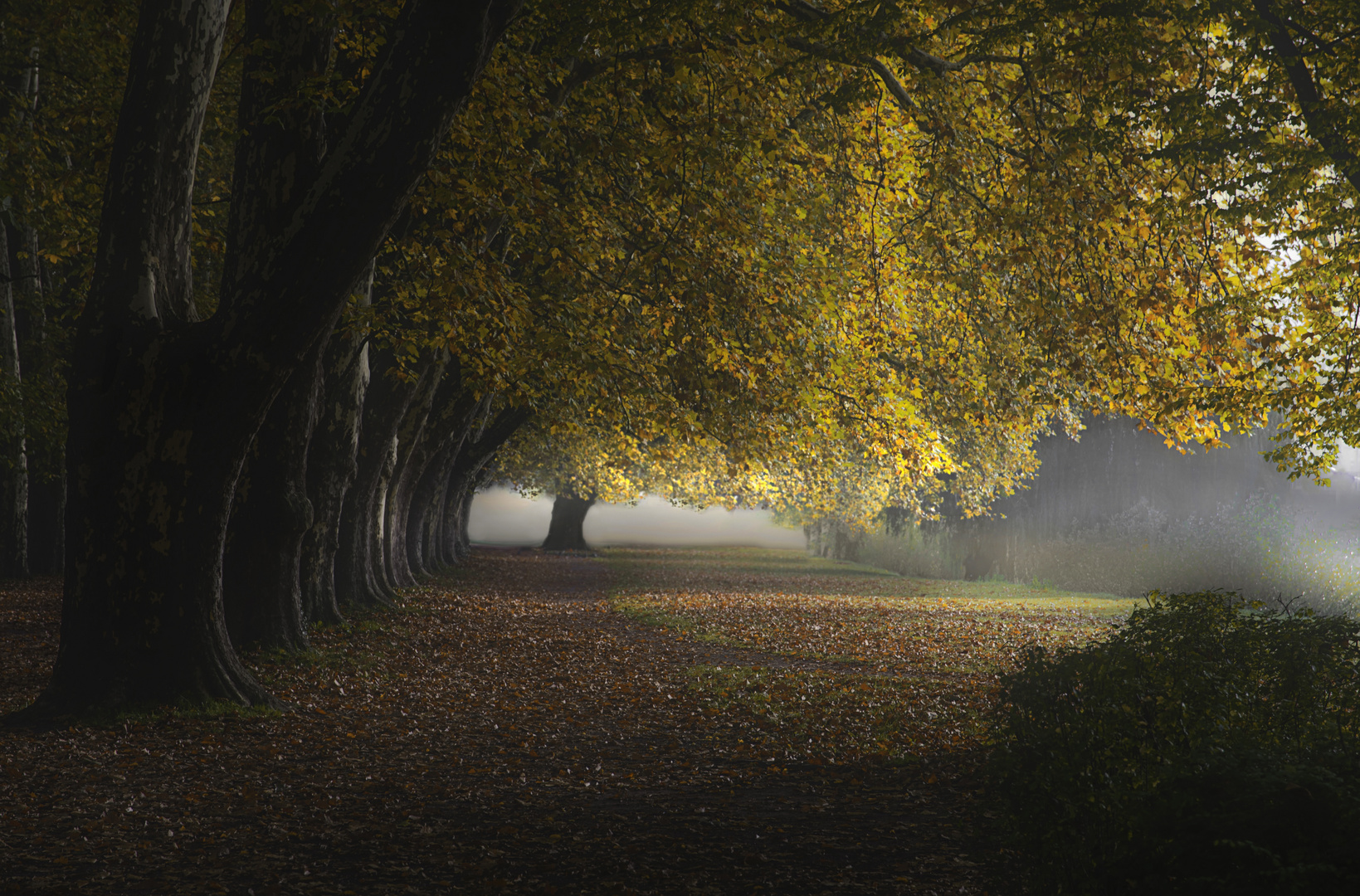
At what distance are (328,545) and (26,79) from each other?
11.9 meters

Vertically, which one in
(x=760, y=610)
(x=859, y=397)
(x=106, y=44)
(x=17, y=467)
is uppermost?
(x=106, y=44)

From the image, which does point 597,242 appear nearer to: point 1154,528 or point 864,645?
point 864,645

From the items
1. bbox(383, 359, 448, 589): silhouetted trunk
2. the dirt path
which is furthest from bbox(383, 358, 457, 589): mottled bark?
the dirt path

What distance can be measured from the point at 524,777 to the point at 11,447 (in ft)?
56.1

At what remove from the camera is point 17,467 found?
786 inches

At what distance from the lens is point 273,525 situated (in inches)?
468

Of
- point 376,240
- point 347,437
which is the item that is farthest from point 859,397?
point 376,240

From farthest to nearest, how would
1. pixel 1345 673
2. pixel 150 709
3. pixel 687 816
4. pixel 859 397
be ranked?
pixel 859 397 < pixel 150 709 < pixel 687 816 < pixel 1345 673

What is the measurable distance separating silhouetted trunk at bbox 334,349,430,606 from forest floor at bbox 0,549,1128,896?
2313 mm

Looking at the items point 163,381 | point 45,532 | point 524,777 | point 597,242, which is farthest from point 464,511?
point 524,777

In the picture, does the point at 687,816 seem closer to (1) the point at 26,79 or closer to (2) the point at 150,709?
(2) the point at 150,709

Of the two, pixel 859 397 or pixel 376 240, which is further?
pixel 859 397

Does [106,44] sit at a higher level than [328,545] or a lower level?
higher

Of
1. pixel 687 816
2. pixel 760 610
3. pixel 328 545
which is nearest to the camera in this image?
pixel 687 816
